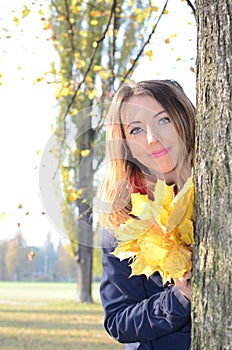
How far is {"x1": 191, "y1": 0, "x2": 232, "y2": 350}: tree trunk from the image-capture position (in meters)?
1.47

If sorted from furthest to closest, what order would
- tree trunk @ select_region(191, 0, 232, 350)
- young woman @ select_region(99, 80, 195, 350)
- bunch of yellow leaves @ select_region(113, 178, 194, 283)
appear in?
young woman @ select_region(99, 80, 195, 350), bunch of yellow leaves @ select_region(113, 178, 194, 283), tree trunk @ select_region(191, 0, 232, 350)

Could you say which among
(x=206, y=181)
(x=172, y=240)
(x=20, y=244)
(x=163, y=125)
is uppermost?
(x=163, y=125)

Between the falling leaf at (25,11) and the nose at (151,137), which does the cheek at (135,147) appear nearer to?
the nose at (151,137)

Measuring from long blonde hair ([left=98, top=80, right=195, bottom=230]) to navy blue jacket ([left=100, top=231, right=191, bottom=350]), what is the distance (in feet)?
0.31

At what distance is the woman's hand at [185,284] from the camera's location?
1.65m

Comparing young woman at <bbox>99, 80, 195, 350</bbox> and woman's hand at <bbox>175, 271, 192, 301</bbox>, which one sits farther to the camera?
young woman at <bbox>99, 80, 195, 350</bbox>

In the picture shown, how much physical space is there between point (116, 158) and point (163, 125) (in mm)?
206

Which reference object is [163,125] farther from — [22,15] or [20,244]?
[22,15]

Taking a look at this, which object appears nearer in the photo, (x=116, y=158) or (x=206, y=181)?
(x=206, y=181)

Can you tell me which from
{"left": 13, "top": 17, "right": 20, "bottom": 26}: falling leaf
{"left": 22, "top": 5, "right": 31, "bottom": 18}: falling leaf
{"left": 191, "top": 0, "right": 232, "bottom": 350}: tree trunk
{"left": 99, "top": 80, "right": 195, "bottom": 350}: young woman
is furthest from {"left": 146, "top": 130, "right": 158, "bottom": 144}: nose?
{"left": 13, "top": 17, "right": 20, "bottom": 26}: falling leaf

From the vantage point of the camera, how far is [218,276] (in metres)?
1.48

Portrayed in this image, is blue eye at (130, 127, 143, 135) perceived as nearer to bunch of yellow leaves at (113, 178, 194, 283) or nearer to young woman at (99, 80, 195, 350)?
young woman at (99, 80, 195, 350)

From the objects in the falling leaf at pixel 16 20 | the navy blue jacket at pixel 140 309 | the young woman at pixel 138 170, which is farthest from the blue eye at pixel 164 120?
the falling leaf at pixel 16 20

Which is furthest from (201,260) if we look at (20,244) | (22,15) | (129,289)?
(22,15)
